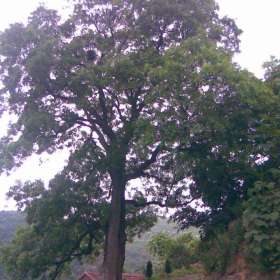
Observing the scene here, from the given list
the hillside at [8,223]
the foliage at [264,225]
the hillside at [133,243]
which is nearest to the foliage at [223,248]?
the foliage at [264,225]

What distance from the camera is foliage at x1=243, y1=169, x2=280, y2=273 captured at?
14320 mm

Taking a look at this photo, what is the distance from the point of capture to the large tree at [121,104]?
54.9 feet

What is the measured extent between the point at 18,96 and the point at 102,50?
3.27 m

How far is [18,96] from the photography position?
1939 cm

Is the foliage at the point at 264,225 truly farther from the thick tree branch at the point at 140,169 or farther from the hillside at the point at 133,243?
the hillside at the point at 133,243

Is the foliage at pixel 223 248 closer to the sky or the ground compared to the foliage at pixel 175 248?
closer to the ground

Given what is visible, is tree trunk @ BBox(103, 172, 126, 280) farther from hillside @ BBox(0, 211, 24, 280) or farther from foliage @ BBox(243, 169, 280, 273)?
hillside @ BBox(0, 211, 24, 280)

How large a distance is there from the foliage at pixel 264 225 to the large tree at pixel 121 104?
2.41m

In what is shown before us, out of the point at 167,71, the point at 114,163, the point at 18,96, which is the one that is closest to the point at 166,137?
the point at 167,71

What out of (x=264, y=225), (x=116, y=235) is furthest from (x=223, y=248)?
(x=116, y=235)

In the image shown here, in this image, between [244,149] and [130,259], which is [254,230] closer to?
[244,149]

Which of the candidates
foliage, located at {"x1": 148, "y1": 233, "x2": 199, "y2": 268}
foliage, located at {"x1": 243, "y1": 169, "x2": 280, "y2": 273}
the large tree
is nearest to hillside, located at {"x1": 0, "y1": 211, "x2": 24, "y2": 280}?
foliage, located at {"x1": 148, "y1": 233, "x2": 199, "y2": 268}

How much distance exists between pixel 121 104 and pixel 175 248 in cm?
887

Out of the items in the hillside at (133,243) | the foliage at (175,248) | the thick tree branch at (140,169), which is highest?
the hillside at (133,243)
